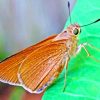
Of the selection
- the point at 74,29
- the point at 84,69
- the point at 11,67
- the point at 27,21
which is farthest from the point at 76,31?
the point at 27,21

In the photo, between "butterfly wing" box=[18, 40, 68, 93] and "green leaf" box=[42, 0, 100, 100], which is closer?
"green leaf" box=[42, 0, 100, 100]

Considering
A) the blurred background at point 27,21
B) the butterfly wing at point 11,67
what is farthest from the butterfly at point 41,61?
the blurred background at point 27,21

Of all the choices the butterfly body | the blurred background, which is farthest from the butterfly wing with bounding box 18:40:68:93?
the blurred background

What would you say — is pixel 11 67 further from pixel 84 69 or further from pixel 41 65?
pixel 84 69

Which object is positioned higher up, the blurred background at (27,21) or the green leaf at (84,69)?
the green leaf at (84,69)

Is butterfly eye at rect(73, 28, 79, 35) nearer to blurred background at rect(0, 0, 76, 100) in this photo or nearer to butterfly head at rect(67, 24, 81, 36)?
butterfly head at rect(67, 24, 81, 36)

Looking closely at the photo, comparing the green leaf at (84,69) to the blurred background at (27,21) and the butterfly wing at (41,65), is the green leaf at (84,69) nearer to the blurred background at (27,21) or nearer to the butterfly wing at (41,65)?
the butterfly wing at (41,65)

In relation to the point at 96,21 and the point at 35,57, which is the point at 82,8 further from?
the point at 35,57
